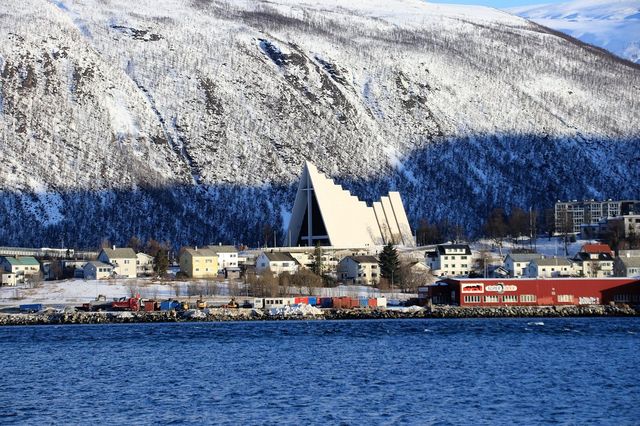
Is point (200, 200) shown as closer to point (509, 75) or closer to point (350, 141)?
point (350, 141)

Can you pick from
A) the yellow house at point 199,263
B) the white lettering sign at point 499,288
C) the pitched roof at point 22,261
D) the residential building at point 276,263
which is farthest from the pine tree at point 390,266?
the pitched roof at point 22,261

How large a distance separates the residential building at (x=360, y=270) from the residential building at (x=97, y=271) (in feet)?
55.4

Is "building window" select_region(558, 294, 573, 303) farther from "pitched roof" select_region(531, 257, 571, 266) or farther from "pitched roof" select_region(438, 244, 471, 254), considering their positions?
"pitched roof" select_region(438, 244, 471, 254)

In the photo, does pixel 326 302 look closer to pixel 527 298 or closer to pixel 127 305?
pixel 127 305

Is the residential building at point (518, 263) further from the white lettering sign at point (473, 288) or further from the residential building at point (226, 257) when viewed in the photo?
the residential building at point (226, 257)

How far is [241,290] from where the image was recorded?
8850cm

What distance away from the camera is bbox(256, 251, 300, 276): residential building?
9888cm

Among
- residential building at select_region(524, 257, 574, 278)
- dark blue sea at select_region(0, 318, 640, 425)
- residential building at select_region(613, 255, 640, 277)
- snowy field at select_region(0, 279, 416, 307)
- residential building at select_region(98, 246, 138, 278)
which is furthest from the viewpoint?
residential building at select_region(98, 246, 138, 278)

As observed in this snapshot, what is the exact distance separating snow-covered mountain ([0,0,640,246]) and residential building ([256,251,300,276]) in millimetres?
35411

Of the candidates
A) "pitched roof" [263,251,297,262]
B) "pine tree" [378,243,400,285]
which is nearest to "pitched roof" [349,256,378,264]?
"pine tree" [378,243,400,285]

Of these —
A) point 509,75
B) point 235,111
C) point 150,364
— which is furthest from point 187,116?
point 150,364

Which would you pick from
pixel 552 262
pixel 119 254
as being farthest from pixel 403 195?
pixel 119 254

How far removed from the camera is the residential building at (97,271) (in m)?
95.9

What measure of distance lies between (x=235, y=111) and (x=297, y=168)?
14.3m
